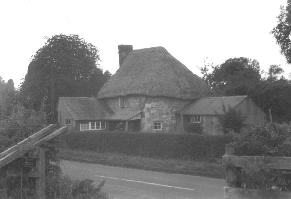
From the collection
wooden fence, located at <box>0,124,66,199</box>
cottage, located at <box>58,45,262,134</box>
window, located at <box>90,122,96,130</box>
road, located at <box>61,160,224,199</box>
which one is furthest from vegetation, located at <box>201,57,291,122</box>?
wooden fence, located at <box>0,124,66,199</box>

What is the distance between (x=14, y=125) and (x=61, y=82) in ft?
154

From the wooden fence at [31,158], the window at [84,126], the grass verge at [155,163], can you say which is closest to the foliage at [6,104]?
the wooden fence at [31,158]

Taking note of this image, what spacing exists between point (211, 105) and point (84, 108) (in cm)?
1303

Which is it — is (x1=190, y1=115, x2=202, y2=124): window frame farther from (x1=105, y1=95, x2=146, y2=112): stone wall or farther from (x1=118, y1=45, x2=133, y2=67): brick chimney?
(x1=118, y1=45, x2=133, y2=67): brick chimney

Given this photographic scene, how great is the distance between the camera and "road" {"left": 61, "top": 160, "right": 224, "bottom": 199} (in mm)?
15531

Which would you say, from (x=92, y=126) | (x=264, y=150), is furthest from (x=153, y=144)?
(x=264, y=150)

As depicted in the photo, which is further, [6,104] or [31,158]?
[6,104]

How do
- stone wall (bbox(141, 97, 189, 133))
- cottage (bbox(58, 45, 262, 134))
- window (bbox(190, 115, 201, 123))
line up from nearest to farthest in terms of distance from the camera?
window (bbox(190, 115, 201, 123)), stone wall (bbox(141, 97, 189, 133)), cottage (bbox(58, 45, 262, 134))

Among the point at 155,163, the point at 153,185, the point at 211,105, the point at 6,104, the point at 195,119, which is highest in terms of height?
the point at 211,105

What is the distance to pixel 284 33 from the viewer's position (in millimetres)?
44531

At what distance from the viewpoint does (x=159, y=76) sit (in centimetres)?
5022

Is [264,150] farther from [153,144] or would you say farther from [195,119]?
[195,119]

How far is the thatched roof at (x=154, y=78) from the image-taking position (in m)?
49.2

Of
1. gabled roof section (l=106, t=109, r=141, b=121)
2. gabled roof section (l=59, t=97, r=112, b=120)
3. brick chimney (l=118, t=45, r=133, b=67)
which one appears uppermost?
brick chimney (l=118, t=45, r=133, b=67)
